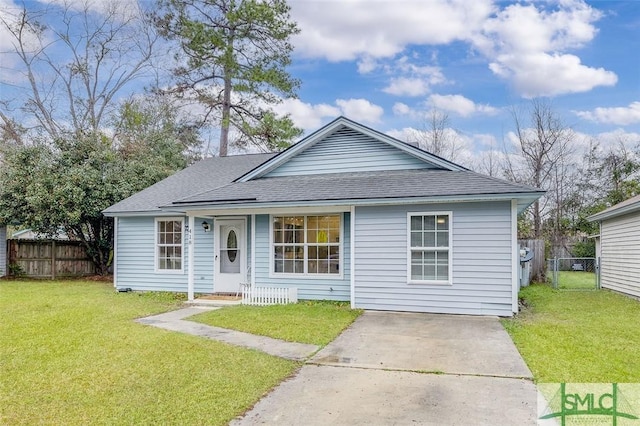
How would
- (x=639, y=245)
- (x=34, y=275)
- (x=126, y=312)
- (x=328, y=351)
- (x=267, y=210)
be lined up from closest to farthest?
1. (x=328, y=351)
2. (x=126, y=312)
3. (x=267, y=210)
4. (x=639, y=245)
5. (x=34, y=275)

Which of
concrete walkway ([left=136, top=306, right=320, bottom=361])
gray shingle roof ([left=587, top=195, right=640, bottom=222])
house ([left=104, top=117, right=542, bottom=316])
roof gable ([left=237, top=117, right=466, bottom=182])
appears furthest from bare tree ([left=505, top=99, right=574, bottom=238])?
concrete walkway ([left=136, top=306, right=320, bottom=361])

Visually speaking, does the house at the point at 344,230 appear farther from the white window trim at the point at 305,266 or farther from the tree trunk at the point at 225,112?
the tree trunk at the point at 225,112

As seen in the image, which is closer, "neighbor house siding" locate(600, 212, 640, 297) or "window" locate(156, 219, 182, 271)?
"neighbor house siding" locate(600, 212, 640, 297)

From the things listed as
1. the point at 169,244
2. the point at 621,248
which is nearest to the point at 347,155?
the point at 169,244

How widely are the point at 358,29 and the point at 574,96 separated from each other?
15099mm

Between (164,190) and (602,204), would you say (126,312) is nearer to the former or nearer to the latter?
(164,190)

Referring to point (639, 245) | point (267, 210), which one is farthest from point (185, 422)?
point (639, 245)

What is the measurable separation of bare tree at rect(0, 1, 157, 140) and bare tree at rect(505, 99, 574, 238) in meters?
22.2

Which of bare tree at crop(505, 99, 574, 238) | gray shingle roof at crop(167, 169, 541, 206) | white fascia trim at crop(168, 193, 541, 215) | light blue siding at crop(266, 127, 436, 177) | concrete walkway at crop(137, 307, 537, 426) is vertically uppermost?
bare tree at crop(505, 99, 574, 238)

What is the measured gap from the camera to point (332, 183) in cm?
1102

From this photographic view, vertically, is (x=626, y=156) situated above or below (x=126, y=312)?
above

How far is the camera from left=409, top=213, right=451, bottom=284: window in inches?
Result: 363

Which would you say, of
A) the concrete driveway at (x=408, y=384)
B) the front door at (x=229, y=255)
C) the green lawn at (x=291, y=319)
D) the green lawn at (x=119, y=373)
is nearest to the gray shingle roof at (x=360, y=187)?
the front door at (x=229, y=255)

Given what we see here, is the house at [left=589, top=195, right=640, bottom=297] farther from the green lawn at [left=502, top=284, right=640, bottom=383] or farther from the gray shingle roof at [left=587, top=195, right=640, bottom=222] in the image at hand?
the green lawn at [left=502, top=284, right=640, bottom=383]
